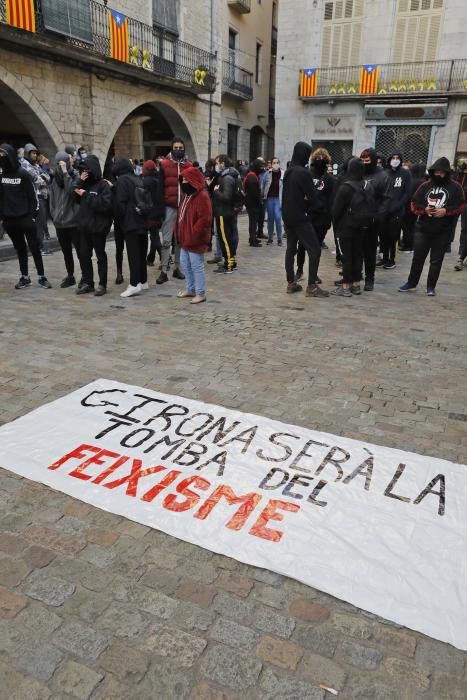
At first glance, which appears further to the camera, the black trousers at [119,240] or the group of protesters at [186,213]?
the black trousers at [119,240]

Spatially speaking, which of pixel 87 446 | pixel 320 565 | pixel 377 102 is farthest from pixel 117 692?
pixel 377 102

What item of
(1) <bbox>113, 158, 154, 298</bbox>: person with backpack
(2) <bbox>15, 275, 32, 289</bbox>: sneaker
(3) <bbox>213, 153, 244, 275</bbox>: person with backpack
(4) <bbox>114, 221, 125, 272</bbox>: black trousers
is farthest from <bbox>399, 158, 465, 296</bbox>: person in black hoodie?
(2) <bbox>15, 275, 32, 289</bbox>: sneaker

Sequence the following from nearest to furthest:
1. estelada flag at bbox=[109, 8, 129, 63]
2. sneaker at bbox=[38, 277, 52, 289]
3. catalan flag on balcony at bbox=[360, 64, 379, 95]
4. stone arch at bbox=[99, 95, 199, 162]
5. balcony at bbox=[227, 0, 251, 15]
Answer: sneaker at bbox=[38, 277, 52, 289] → estelada flag at bbox=[109, 8, 129, 63] → stone arch at bbox=[99, 95, 199, 162] → catalan flag on balcony at bbox=[360, 64, 379, 95] → balcony at bbox=[227, 0, 251, 15]

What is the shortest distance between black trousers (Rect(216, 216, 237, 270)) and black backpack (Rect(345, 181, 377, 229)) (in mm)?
2278

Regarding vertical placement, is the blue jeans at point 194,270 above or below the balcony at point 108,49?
below

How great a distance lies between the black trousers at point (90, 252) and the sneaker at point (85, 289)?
43mm

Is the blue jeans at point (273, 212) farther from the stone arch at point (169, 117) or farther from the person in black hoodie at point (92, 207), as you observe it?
the stone arch at point (169, 117)

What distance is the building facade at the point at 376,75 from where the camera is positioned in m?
21.9

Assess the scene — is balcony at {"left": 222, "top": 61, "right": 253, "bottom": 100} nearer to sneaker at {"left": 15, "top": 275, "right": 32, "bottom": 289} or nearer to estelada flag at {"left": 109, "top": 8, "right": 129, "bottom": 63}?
estelada flag at {"left": 109, "top": 8, "right": 129, "bottom": 63}

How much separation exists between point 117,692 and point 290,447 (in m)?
1.82

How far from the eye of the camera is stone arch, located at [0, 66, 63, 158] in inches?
510

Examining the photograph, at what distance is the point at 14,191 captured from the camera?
7.01m

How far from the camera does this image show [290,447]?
3400 mm

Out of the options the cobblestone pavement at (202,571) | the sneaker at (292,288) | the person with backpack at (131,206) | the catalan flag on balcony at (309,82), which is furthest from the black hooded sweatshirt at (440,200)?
the catalan flag on balcony at (309,82)
